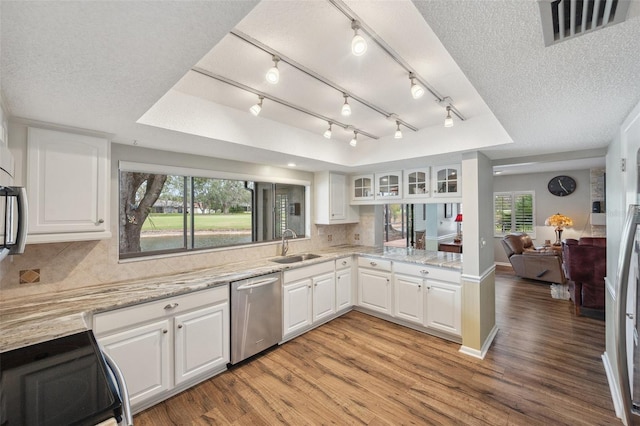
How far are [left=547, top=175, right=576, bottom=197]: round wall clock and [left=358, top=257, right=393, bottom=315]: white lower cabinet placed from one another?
541cm

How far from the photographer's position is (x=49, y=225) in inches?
74.2

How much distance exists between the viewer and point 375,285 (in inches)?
151

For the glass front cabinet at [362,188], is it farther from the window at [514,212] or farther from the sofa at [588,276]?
the window at [514,212]

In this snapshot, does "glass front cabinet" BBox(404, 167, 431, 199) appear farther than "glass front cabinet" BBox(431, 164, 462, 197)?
Yes

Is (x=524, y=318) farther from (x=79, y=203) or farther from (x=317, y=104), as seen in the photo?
(x=79, y=203)

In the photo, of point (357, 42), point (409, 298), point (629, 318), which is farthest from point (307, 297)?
point (357, 42)

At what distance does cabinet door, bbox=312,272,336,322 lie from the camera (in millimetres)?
3500

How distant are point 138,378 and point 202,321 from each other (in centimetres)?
56

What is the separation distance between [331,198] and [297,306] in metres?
1.70

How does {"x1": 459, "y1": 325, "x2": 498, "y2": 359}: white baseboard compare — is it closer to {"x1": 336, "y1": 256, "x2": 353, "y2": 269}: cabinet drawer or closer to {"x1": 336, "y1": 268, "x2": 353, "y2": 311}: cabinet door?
{"x1": 336, "y1": 268, "x2": 353, "y2": 311}: cabinet door

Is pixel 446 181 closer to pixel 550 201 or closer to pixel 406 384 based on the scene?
pixel 406 384

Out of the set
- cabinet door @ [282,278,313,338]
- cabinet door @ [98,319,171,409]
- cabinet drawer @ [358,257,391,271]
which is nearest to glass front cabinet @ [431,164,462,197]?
cabinet drawer @ [358,257,391,271]

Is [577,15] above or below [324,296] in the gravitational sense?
above

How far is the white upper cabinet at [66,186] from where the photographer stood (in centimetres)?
184
